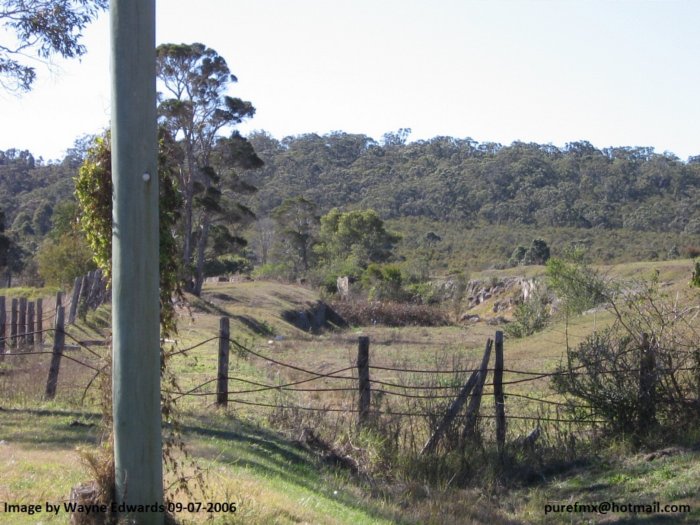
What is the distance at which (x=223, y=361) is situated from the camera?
1185 cm

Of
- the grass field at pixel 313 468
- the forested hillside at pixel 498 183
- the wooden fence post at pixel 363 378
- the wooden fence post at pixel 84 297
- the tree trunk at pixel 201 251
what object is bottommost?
the grass field at pixel 313 468

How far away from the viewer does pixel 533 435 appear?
11141 mm

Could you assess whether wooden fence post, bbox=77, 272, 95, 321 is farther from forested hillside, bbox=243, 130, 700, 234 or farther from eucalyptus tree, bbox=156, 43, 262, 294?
forested hillside, bbox=243, 130, 700, 234

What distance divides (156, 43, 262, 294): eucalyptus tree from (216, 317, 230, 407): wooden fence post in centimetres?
2479

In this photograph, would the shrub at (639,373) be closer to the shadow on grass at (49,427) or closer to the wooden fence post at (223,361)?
the wooden fence post at (223,361)

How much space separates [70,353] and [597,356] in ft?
32.6

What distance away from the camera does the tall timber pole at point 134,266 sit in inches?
206

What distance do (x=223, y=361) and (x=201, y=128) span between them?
2878cm

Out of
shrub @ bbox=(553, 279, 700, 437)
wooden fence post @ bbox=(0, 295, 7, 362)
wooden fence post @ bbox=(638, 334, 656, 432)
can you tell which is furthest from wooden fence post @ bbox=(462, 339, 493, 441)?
wooden fence post @ bbox=(0, 295, 7, 362)

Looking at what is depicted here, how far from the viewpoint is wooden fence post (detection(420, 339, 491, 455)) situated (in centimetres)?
1059

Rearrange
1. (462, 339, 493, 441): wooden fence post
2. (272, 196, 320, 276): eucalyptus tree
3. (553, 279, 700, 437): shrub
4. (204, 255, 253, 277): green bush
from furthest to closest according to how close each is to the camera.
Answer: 1. (272, 196, 320, 276): eucalyptus tree
2. (204, 255, 253, 277): green bush
3. (553, 279, 700, 437): shrub
4. (462, 339, 493, 441): wooden fence post

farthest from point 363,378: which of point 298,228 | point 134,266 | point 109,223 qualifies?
point 298,228

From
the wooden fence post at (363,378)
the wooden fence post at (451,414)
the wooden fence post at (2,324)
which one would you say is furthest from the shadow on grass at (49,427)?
the wooden fence post at (2,324)

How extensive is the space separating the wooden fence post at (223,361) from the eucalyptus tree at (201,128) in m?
24.8
